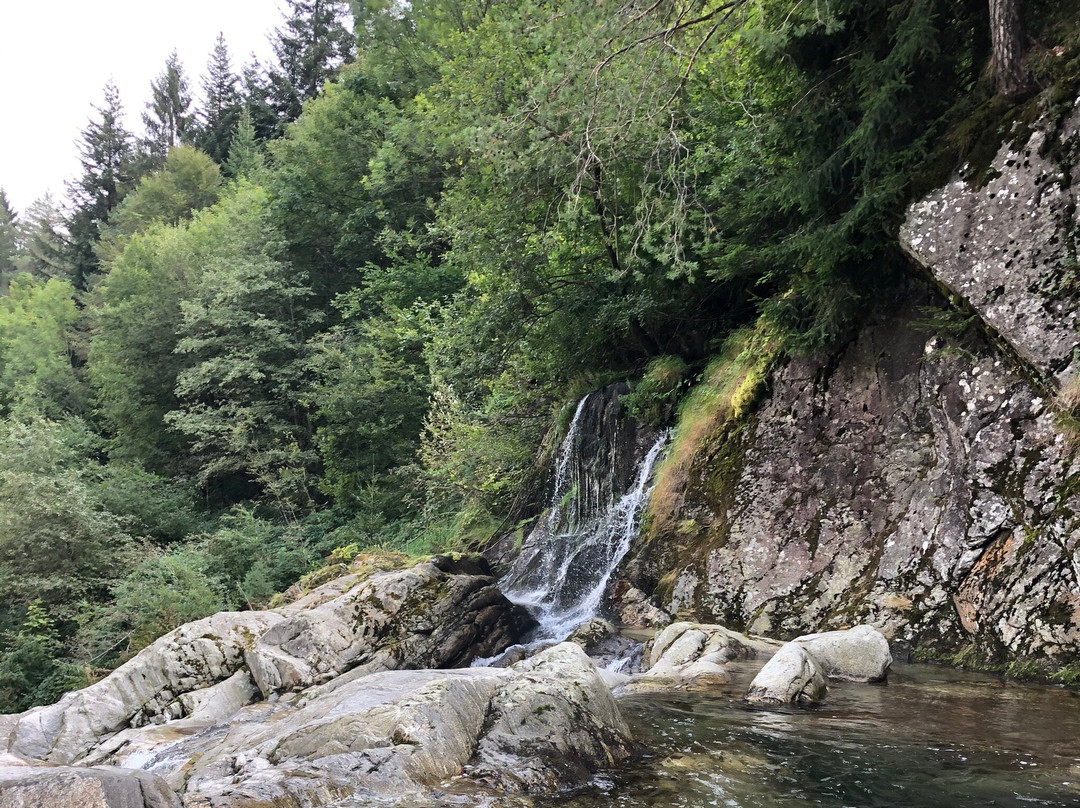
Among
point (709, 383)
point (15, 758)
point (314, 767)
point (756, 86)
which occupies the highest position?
point (756, 86)

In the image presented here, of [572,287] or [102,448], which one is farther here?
[102,448]

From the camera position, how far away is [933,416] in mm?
8398

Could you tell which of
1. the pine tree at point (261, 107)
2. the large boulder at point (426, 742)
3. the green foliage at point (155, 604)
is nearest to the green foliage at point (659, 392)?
the large boulder at point (426, 742)

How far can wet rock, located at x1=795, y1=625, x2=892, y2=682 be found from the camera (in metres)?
6.94

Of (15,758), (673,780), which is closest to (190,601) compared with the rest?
(15,758)

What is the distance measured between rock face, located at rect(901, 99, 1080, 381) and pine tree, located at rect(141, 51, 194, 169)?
175 ft

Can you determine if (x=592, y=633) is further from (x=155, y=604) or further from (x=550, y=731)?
(x=155, y=604)

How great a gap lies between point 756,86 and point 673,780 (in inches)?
A: 438

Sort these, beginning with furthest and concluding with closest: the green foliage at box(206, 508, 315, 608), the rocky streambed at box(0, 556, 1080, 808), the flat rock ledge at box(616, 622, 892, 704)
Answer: the green foliage at box(206, 508, 315, 608) < the flat rock ledge at box(616, 622, 892, 704) < the rocky streambed at box(0, 556, 1080, 808)

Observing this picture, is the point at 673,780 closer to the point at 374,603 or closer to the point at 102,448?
the point at 374,603

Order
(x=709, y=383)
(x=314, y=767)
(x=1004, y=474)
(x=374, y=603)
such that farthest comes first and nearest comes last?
1. (x=709, y=383)
2. (x=374, y=603)
3. (x=1004, y=474)
4. (x=314, y=767)

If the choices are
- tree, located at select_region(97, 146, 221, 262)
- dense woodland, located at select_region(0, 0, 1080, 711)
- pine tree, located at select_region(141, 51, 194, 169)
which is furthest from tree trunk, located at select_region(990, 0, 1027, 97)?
pine tree, located at select_region(141, 51, 194, 169)

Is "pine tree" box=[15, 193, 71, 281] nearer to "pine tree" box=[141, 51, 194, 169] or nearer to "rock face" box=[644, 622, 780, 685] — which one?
"pine tree" box=[141, 51, 194, 169]

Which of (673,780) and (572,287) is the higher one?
(572,287)
